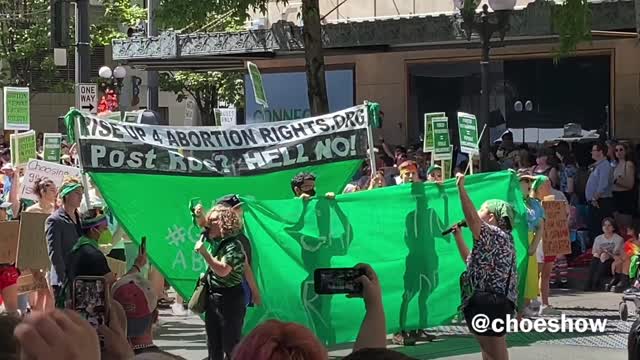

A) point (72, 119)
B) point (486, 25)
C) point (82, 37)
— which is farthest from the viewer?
point (82, 37)

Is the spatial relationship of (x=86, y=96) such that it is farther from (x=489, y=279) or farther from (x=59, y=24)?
(x=489, y=279)

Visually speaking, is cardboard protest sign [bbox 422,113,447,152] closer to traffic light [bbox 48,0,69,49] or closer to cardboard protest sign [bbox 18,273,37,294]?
cardboard protest sign [bbox 18,273,37,294]

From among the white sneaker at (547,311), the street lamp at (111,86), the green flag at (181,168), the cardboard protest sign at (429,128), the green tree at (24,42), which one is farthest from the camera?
the green tree at (24,42)

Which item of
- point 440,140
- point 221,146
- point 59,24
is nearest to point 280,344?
point 221,146

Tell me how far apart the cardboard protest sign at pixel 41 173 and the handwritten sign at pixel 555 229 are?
519 centimetres

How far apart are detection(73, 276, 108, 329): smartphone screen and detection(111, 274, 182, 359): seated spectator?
131 mm

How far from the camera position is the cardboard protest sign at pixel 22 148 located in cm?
1312

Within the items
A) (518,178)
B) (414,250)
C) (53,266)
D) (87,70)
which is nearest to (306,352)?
(53,266)

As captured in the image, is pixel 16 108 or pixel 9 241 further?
pixel 16 108

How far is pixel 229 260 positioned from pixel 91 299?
2795mm

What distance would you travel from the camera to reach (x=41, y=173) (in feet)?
38.4

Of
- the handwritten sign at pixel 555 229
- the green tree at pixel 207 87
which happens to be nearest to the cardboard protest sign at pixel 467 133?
the handwritten sign at pixel 555 229

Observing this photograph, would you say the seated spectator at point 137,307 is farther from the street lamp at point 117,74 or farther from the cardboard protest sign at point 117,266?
the street lamp at point 117,74

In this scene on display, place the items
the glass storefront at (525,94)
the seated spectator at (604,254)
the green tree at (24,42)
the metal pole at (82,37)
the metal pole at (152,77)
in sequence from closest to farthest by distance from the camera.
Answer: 1. the seated spectator at (604,254)
2. the glass storefront at (525,94)
3. the metal pole at (82,37)
4. the metal pole at (152,77)
5. the green tree at (24,42)
